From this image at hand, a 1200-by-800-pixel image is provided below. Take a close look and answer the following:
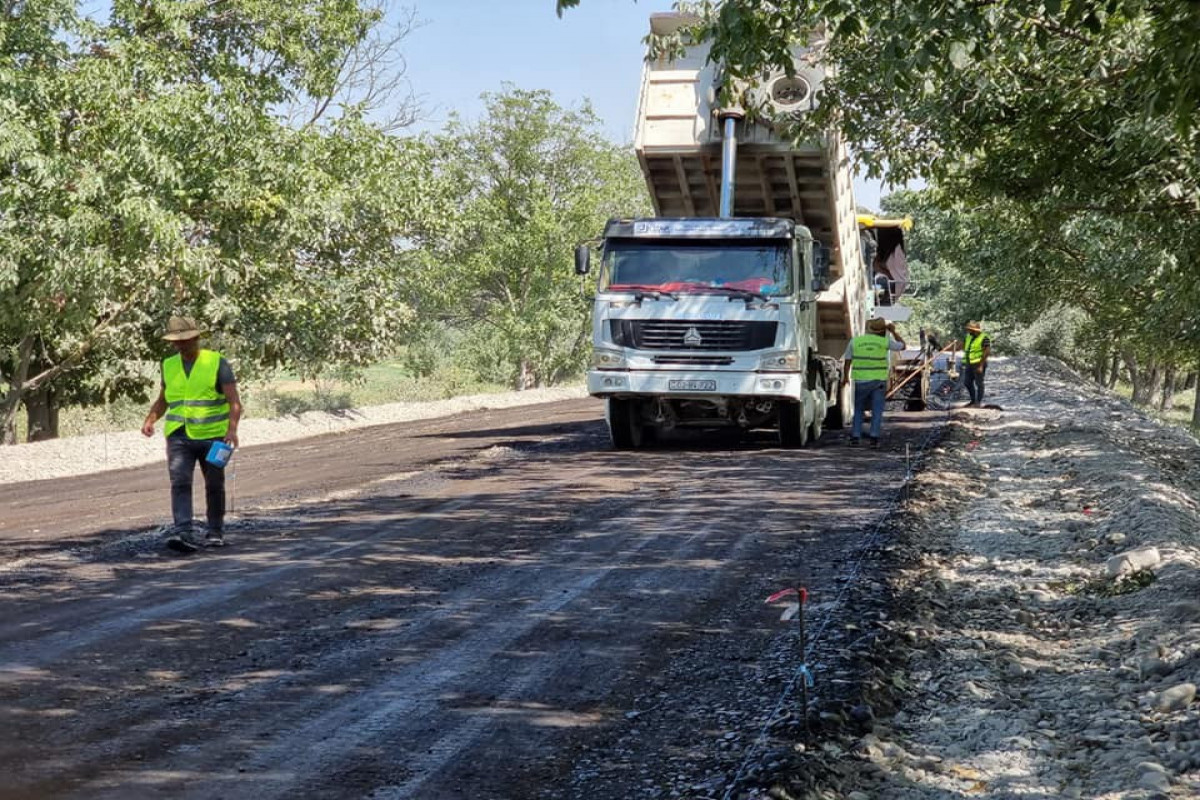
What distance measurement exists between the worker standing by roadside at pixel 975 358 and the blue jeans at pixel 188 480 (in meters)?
17.0

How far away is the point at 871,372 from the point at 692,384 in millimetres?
2352

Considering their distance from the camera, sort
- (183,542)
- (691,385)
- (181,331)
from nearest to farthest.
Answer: (183,542) → (181,331) → (691,385)

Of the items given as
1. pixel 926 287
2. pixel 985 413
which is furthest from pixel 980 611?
pixel 926 287

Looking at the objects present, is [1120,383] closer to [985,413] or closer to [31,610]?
[985,413]

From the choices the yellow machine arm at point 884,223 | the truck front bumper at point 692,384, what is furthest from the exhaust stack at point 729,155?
the yellow machine arm at point 884,223

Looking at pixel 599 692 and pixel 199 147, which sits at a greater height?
pixel 199 147

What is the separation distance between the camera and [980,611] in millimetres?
8008

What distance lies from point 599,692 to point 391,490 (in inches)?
309

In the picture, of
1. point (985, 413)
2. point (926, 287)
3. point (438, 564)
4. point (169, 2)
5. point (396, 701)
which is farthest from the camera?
point (926, 287)

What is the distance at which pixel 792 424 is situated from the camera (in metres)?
16.9

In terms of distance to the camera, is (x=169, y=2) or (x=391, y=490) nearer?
(x=391, y=490)

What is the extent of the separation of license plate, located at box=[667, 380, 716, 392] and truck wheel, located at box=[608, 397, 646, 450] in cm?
113

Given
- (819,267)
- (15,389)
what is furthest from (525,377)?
(819,267)

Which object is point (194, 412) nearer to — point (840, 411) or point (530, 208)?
point (840, 411)
